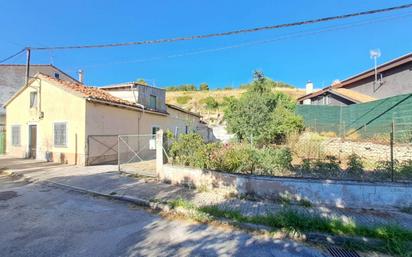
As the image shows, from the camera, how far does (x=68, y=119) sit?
13.7m

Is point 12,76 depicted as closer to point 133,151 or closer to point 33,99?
point 33,99

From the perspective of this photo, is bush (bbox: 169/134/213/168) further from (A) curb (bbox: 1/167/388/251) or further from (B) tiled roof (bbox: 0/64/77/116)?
(B) tiled roof (bbox: 0/64/77/116)

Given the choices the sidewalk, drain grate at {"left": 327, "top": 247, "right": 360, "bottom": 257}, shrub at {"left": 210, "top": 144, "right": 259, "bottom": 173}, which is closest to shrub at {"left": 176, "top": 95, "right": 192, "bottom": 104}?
the sidewalk

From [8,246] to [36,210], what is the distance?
84.4 inches

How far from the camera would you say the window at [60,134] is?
45.5ft

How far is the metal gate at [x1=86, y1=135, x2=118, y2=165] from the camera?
13.3 m

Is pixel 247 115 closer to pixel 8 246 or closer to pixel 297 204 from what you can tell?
pixel 297 204

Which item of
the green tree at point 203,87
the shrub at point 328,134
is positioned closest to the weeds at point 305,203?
the shrub at point 328,134

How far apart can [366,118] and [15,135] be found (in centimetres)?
2407

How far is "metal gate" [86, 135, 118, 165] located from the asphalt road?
6.55 metres

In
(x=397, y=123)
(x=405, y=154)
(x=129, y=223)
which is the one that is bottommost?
(x=129, y=223)

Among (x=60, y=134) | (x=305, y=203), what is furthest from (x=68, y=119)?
(x=305, y=203)

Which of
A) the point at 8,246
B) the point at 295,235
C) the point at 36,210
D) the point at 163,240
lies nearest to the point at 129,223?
the point at 163,240

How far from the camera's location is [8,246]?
4.38 m
